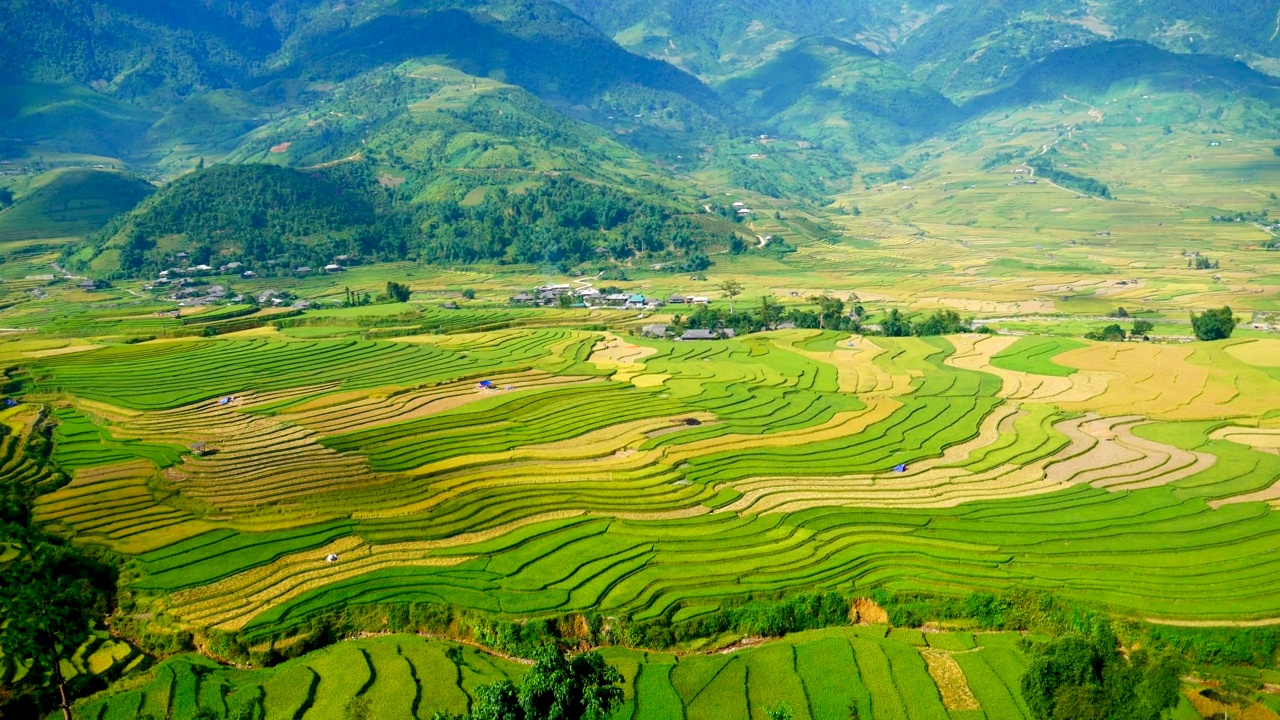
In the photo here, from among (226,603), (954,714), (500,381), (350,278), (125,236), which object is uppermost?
(125,236)

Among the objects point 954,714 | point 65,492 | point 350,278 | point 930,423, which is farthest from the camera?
point 350,278

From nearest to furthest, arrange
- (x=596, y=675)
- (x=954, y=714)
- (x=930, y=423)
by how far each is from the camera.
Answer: (x=596, y=675) → (x=954, y=714) → (x=930, y=423)

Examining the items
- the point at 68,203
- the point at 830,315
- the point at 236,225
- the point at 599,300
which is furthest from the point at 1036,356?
the point at 68,203

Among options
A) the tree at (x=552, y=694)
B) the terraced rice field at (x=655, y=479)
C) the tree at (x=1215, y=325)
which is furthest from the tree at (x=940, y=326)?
the tree at (x=552, y=694)

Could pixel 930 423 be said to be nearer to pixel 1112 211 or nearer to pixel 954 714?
pixel 954 714

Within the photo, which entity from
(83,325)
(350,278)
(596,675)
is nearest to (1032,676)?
(596,675)

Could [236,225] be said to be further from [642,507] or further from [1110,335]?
[1110,335]

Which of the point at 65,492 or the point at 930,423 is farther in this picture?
the point at 930,423
